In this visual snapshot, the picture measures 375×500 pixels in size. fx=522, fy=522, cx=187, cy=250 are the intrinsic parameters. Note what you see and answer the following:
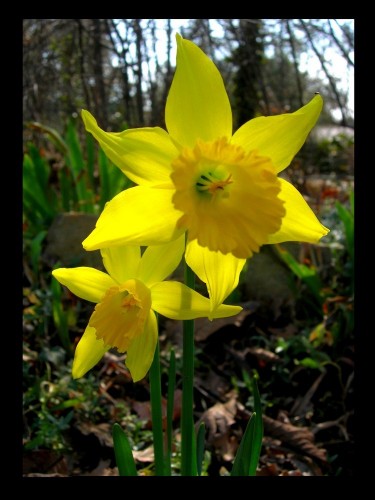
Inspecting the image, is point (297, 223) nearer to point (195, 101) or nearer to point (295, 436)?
point (195, 101)

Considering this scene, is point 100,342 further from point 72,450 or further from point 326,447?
point 326,447

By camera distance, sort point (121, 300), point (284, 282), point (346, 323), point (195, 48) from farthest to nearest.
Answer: point (284, 282) < point (346, 323) < point (121, 300) < point (195, 48)

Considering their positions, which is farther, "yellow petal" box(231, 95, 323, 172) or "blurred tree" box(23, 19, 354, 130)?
"blurred tree" box(23, 19, 354, 130)

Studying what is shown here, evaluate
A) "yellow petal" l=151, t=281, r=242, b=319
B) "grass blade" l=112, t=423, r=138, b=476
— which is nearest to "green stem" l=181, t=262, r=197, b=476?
"yellow petal" l=151, t=281, r=242, b=319

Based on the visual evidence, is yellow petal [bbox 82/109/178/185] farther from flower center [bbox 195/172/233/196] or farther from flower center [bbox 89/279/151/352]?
flower center [bbox 89/279/151/352]

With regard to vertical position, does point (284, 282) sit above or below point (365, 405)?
above

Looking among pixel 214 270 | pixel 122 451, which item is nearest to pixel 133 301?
pixel 214 270
